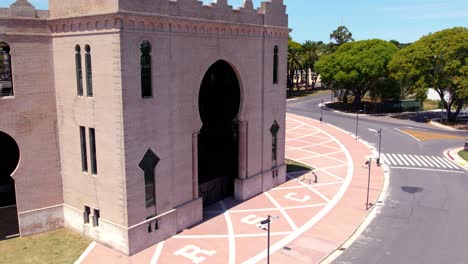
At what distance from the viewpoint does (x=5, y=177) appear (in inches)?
1228

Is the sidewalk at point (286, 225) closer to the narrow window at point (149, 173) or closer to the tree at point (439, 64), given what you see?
the narrow window at point (149, 173)

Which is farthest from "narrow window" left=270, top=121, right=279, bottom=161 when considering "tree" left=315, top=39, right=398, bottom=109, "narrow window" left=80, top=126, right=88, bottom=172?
"tree" left=315, top=39, right=398, bottom=109

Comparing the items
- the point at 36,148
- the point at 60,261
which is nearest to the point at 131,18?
the point at 36,148

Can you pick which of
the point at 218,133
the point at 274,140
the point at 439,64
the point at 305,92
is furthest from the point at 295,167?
the point at 305,92

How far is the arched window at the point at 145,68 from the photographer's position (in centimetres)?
2566

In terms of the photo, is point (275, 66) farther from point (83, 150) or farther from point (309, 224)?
point (83, 150)

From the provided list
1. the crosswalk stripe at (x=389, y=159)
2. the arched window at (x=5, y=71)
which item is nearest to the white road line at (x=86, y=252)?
the arched window at (x=5, y=71)

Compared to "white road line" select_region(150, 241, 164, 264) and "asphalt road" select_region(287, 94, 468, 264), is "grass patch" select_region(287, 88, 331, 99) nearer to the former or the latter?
"asphalt road" select_region(287, 94, 468, 264)

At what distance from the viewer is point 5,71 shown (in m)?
29.4

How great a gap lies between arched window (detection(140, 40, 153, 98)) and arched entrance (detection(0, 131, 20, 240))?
1172cm

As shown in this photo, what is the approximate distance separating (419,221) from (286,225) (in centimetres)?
1062

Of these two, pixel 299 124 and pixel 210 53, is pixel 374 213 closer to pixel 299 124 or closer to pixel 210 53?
pixel 210 53

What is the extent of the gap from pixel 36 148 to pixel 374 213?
26.2 m

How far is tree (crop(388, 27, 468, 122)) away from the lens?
69125 millimetres
